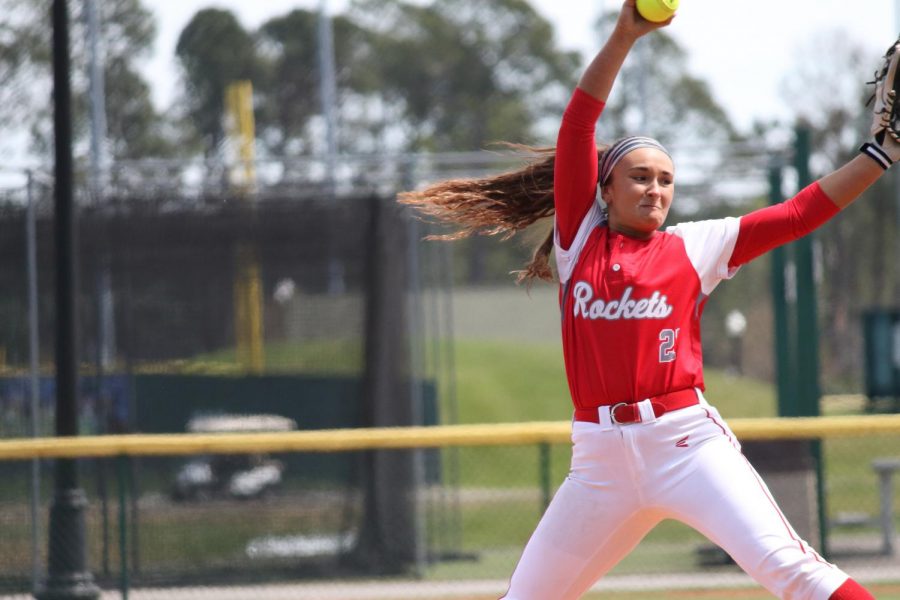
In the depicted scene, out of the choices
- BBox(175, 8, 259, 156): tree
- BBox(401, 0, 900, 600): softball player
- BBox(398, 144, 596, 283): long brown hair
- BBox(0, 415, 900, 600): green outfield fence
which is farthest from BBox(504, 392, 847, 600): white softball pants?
BBox(175, 8, 259, 156): tree

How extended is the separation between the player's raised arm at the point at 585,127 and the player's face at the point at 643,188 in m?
0.09

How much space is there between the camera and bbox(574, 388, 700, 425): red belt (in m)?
3.65

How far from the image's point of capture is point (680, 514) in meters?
3.62

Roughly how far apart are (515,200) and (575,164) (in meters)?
0.48

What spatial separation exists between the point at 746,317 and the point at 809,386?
13.0 ft

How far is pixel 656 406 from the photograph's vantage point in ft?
12.0

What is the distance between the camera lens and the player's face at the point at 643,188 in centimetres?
381

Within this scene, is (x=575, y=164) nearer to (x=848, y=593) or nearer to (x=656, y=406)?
(x=656, y=406)

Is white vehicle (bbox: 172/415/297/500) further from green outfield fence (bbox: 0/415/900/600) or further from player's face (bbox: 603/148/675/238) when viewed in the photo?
player's face (bbox: 603/148/675/238)

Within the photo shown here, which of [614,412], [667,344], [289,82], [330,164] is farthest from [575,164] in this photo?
[289,82]

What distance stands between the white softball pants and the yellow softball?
108 centimetres

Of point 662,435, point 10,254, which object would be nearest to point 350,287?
point 10,254

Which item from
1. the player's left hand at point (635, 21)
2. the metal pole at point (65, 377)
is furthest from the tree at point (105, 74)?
the player's left hand at point (635, 21)

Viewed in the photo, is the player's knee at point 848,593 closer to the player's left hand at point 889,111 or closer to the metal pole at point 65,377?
the player's left hand at point 889,111
